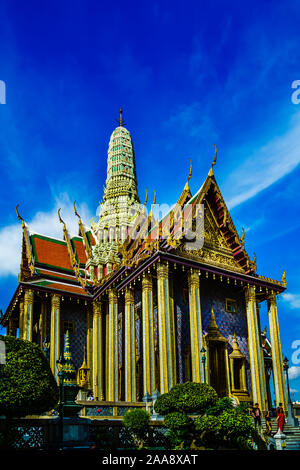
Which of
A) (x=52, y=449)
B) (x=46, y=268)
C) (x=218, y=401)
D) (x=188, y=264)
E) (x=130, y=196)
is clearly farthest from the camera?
(x=130, y=196)

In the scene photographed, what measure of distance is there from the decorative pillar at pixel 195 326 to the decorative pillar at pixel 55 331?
7.52 metres

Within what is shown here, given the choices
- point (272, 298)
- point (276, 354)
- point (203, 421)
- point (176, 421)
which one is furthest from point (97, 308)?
point (203, 421)

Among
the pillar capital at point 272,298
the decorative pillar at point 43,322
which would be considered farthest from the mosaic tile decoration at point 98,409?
the pillar capital at point 272,298

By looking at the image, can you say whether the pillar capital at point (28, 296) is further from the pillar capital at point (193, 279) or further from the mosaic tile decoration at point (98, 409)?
the mosaic tile decoration at point (98, 409)

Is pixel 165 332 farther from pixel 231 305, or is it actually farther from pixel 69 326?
pixel 69 326

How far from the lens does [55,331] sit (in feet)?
81.8

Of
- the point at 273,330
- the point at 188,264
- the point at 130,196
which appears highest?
the point at 130,196

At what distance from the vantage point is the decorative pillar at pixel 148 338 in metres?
20.0

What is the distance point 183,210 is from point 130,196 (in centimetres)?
1173

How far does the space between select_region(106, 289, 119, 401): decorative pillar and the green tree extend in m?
11.1

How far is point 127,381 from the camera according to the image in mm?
22047
